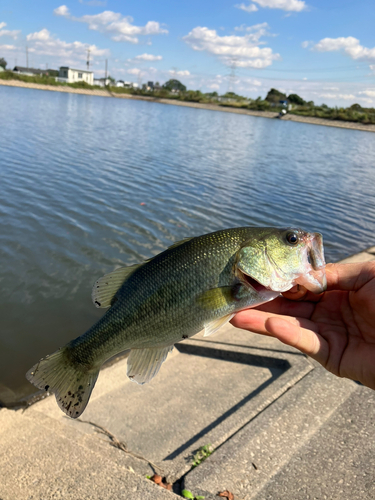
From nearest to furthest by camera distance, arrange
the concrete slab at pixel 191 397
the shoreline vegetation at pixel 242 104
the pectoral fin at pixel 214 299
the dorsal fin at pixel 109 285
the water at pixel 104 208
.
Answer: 1. the pectoral fin at pixel 214 299
2. the dorsal fin at pixel 109 285
3. the concrete slab at pixel 191 397
4. the water at pixel 104 208
5. the shoreline vegetation at pixel 242 104

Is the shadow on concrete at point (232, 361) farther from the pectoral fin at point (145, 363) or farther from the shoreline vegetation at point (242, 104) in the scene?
the shoreline vegetation at point (242, 104)

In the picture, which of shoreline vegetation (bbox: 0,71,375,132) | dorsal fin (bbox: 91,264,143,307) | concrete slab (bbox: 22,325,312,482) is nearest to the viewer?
dorsal fin (bbox: 91,264,143,307)

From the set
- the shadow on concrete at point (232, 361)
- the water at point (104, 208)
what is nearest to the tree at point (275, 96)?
the water at point (104, 208)

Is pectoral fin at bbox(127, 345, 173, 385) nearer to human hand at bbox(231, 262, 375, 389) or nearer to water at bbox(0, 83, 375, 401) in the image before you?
human hand at bbox(231, 262, 375, 389)

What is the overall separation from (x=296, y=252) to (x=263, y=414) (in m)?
2.26

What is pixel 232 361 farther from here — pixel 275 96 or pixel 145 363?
pixel 275 96

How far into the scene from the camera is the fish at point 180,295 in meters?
2.77

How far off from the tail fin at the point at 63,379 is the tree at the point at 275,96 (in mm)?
159882

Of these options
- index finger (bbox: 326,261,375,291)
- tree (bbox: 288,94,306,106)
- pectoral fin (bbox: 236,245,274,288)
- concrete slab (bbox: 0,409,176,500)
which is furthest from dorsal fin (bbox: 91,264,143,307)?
tree (bbox: 288,94,306,106)

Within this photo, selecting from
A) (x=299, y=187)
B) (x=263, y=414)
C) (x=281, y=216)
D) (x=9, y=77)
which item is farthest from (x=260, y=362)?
(x=9, y=77)

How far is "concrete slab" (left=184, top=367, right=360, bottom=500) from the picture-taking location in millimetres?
3436

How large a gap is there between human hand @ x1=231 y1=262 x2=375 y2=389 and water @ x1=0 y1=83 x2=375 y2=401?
4.92m

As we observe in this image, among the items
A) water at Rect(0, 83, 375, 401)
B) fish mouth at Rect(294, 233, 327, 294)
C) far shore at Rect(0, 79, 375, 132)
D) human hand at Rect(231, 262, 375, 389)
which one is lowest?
water at Rect(0, 83, 375, 401)

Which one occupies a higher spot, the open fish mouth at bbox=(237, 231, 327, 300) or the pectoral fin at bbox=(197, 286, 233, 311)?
the open fish mouth at bbox=(237, 231, 327, 300)
